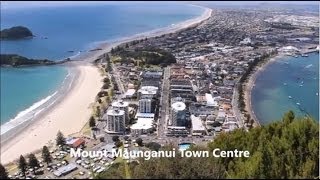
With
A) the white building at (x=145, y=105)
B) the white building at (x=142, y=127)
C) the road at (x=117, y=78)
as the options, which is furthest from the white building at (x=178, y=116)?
the road at (x=117, y=78)

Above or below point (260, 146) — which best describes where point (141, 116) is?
below

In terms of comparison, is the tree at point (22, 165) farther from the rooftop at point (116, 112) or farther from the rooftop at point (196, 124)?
the rooftop at point (196, 124)

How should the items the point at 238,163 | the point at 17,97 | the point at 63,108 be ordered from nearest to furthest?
the point at 238,163 < the point at 63,108 < the point at 17,97


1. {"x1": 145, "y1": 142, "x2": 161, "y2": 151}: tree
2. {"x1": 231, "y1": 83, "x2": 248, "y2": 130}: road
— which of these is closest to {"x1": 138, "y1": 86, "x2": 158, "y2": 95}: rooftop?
{"x1": 231, "y1": 83, "x2": 248, "y2": 130}: road

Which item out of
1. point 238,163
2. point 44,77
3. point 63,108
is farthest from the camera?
point 44,77

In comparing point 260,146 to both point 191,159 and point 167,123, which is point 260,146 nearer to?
point 191,159

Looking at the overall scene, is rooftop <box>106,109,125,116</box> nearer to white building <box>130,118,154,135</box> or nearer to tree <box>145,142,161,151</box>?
white building <box>130,118,154,135</box>

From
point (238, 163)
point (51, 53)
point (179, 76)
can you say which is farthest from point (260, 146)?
point (51, 53)
